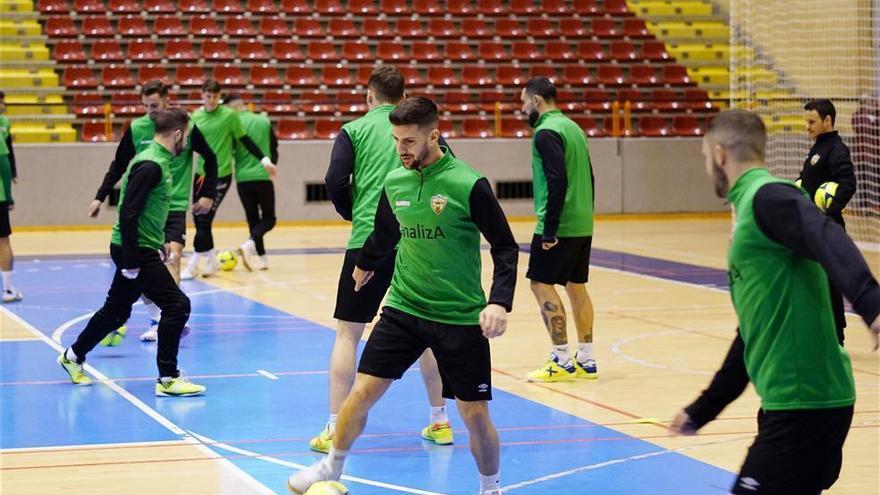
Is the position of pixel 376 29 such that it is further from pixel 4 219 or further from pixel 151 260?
pixel 151 260

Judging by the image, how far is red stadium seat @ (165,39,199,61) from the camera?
24.8 meters

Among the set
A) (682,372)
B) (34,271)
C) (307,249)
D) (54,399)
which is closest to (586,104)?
(307,249)

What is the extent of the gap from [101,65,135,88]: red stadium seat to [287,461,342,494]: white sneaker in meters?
19.2

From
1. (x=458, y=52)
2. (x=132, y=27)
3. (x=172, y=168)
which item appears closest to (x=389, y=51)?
(x=458, y=52)

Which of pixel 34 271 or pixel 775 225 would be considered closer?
pixel 775 225

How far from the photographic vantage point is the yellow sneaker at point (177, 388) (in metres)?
8.89

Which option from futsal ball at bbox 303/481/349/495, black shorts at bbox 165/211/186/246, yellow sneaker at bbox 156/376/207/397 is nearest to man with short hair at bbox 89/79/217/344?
black shorts at bbox 165/211/186/246

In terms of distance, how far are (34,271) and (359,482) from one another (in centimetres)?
1105

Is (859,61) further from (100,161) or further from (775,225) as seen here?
(775,225)

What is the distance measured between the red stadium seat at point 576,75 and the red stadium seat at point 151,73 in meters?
7.84

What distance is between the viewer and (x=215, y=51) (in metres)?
25.1

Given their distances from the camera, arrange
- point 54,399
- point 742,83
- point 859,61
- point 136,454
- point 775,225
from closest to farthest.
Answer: point 775,225
point 136,454
point 54,399
point 859,61
point 742,83

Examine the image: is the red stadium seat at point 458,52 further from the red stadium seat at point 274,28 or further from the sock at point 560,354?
the sock at point 560,354

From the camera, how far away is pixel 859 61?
21406 millimetres
